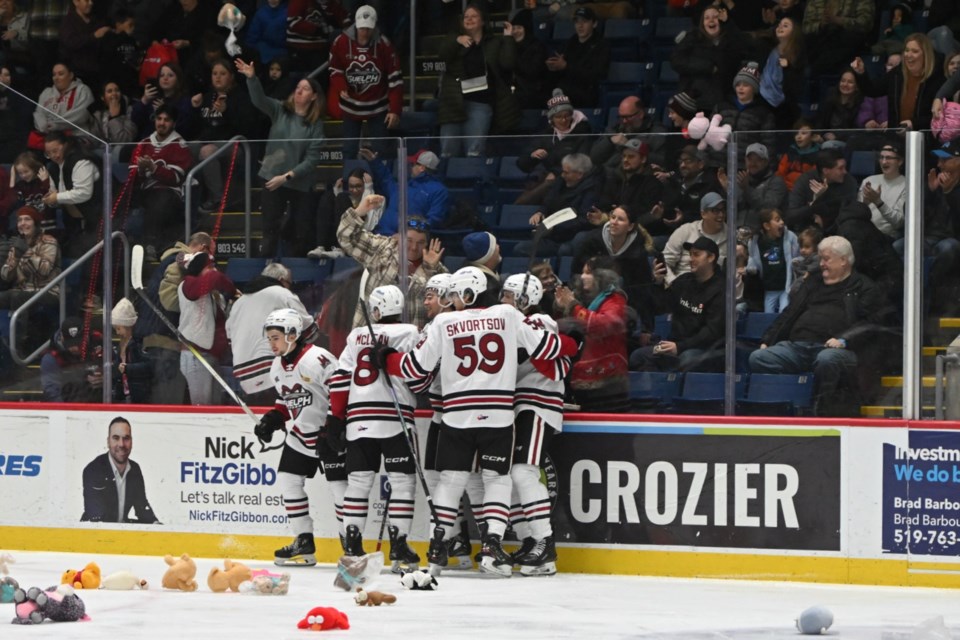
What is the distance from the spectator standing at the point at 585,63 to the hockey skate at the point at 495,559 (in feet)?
13.2

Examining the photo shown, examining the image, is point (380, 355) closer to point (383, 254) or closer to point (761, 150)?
point (383, 254)

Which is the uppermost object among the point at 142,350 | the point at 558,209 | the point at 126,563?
the point at 558,209

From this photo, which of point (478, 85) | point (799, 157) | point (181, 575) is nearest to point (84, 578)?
point (181, 575)

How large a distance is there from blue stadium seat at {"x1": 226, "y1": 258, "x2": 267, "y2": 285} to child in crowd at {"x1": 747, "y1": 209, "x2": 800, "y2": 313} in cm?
276

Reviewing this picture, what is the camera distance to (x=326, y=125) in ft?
44.8

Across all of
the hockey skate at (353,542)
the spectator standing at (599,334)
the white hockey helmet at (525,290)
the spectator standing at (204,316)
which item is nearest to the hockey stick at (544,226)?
the white hockey helmet at (525,290)

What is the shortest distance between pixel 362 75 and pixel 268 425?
3.51 meters

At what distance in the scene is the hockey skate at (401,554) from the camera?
955 cm

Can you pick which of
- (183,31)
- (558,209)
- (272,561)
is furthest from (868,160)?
(183,31)

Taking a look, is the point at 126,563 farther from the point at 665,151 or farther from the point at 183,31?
the point at 183,31

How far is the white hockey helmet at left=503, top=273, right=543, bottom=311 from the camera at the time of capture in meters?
9.66

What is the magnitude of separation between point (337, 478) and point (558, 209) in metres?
1.89

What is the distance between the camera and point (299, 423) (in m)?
9.96

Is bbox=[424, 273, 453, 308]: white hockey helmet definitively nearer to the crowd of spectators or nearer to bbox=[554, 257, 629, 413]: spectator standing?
the crowd of spectators
